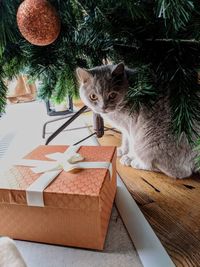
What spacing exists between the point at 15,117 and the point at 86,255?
986 mm

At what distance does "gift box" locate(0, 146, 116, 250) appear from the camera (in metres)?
0.39

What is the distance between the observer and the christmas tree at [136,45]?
0.31m

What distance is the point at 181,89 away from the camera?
0.32 meters

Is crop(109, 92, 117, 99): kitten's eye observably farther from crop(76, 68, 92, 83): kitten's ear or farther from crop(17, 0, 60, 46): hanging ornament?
crop(17, 0, 60, 46): hanging ornament

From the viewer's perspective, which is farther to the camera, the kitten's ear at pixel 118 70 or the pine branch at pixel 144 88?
the kitten's ear at pixel 118 70

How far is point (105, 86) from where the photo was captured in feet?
2.02

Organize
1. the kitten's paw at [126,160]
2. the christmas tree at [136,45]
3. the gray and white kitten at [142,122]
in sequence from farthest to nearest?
the kitten's paw at [126,160]
the gray and white kitten at [142,122]
the christmas tree at [136,45]

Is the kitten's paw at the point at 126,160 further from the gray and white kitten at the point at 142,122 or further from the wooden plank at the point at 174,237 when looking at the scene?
the wooden plank at the point at 174,237

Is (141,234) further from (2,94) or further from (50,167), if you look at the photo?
(2,94)

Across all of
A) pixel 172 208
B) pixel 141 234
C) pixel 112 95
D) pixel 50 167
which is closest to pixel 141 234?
pixel 141 234

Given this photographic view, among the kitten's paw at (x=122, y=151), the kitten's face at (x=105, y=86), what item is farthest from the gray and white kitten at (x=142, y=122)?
the kitten's paw at (x=122, y=151)

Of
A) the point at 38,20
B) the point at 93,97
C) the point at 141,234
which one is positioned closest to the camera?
the point at 38,20

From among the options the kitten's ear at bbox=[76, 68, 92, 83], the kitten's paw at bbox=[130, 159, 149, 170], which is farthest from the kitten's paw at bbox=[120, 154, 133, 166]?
the kitten's ear at bbox=[76, 68, 92, 83]

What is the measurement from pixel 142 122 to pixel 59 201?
33cm
